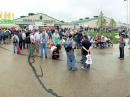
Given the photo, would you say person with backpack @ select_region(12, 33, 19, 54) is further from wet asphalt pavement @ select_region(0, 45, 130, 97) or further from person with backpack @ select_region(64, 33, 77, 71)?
person with backpack @ select_region(64, 33, 77, 71)

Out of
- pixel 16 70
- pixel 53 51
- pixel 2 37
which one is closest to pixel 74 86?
pixel 16 70

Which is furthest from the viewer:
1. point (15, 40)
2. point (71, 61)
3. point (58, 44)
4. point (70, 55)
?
point (15, 40)

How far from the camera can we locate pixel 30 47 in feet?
77.9

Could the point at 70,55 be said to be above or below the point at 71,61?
above

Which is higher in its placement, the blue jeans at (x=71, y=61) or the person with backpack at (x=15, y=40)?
the person with backpack at (x=15, y=40)

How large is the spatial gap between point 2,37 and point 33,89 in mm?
24521

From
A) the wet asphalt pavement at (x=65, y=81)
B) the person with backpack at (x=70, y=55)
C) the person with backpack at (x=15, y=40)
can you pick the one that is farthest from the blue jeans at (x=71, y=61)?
the person with backpack at (x=15, y=40)

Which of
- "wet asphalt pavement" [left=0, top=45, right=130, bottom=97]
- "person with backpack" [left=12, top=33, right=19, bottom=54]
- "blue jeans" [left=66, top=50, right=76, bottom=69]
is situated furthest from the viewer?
"person with backpack" [left=12, top=33, right=19, bottom=54]

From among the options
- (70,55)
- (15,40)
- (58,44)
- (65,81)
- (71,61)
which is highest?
(15,40)

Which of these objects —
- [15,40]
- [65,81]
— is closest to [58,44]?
[15,40]

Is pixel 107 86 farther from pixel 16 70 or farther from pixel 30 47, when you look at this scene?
pixel 30 47

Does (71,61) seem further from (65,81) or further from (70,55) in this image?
(65,81)

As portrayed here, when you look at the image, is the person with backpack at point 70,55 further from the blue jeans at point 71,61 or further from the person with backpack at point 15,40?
the person with backpack at point 15,40

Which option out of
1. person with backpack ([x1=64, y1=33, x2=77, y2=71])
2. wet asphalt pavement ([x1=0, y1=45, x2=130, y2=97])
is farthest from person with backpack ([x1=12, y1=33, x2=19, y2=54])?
person with backpack ([x1=64, y1=33, x2=77, y2=71])
